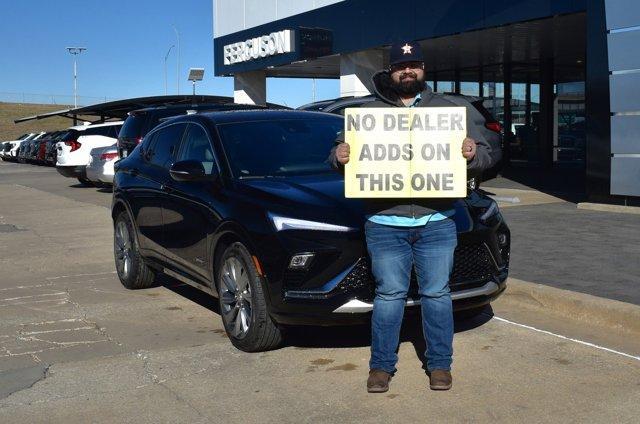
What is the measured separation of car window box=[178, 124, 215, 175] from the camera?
664 cm

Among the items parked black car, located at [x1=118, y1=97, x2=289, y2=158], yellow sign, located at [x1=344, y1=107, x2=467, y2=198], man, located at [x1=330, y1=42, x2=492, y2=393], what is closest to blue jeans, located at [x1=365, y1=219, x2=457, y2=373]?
man, located at [x1=330, y1=42, x2=492, y2=393]

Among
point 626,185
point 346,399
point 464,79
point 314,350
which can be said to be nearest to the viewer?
point 346,399

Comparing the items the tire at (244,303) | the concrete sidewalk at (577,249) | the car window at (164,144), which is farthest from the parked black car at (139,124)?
the tire at (244,303)

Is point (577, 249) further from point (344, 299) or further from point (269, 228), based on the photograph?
point (269, 228)

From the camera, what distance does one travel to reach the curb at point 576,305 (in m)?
6.10

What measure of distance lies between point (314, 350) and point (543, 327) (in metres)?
1.79

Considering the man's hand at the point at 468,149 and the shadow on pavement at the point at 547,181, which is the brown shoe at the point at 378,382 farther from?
the shadow on pavement at the point at 547,181

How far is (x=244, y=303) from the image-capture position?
18.7 feet

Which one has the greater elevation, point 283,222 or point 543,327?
point 283,222

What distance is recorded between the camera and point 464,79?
2888cm

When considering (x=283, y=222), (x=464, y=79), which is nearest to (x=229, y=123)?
(x=283, y=222)

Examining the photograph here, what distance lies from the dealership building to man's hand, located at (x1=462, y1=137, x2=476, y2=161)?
8.62 meters

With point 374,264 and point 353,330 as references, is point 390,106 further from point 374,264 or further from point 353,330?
point 353,330

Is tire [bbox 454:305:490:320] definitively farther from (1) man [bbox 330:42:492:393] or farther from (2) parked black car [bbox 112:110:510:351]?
(1) man [bbox 330:42:492:393]
